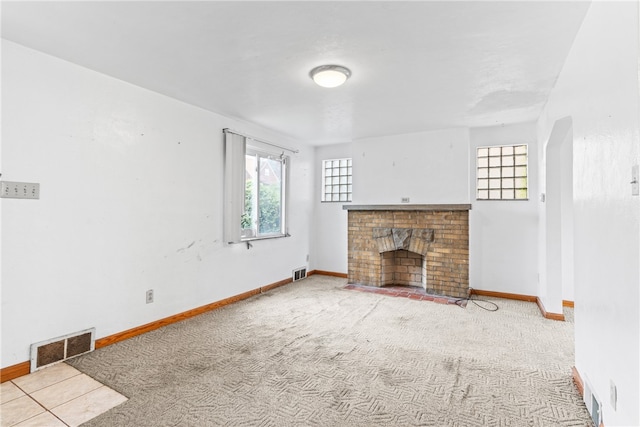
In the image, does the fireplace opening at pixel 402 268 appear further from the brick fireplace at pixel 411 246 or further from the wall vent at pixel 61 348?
the wall vent at pixel 61 348

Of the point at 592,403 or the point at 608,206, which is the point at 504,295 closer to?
the point at 592,403

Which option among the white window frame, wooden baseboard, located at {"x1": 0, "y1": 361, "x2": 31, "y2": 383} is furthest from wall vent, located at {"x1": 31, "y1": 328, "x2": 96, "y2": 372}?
the white window frame

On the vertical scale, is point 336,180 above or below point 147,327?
above

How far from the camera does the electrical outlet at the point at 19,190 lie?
234 cm

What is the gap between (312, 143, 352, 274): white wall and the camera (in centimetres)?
595

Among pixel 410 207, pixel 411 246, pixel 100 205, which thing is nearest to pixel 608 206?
pixel 410 207

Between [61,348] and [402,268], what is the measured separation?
444cm

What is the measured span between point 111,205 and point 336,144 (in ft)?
12.9

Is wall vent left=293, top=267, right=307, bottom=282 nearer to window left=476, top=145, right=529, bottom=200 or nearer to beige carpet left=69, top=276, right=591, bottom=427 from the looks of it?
beige carpet left=69, top=276, right=591, bottom=427

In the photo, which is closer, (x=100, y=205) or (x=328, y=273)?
(x=100, y=205)

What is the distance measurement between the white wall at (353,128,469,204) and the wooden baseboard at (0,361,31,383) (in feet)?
14.4

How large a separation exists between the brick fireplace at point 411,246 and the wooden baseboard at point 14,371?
13.3ft

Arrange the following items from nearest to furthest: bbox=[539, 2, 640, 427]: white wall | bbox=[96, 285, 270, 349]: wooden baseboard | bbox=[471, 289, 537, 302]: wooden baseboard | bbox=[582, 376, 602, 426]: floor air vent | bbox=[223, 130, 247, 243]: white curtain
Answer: bbox=[539, 2, 640, 427]: white wall → bbox=[582, 376, 602, 426]: floor air vent → bbox=[96, 285, 270, 349]: wooden baseboard → bbox=[223, 130, 247, 243]: white curtain → bbox=[471, 289, 537, 302]: wooden baseboard

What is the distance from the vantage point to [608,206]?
1588 millimetres
